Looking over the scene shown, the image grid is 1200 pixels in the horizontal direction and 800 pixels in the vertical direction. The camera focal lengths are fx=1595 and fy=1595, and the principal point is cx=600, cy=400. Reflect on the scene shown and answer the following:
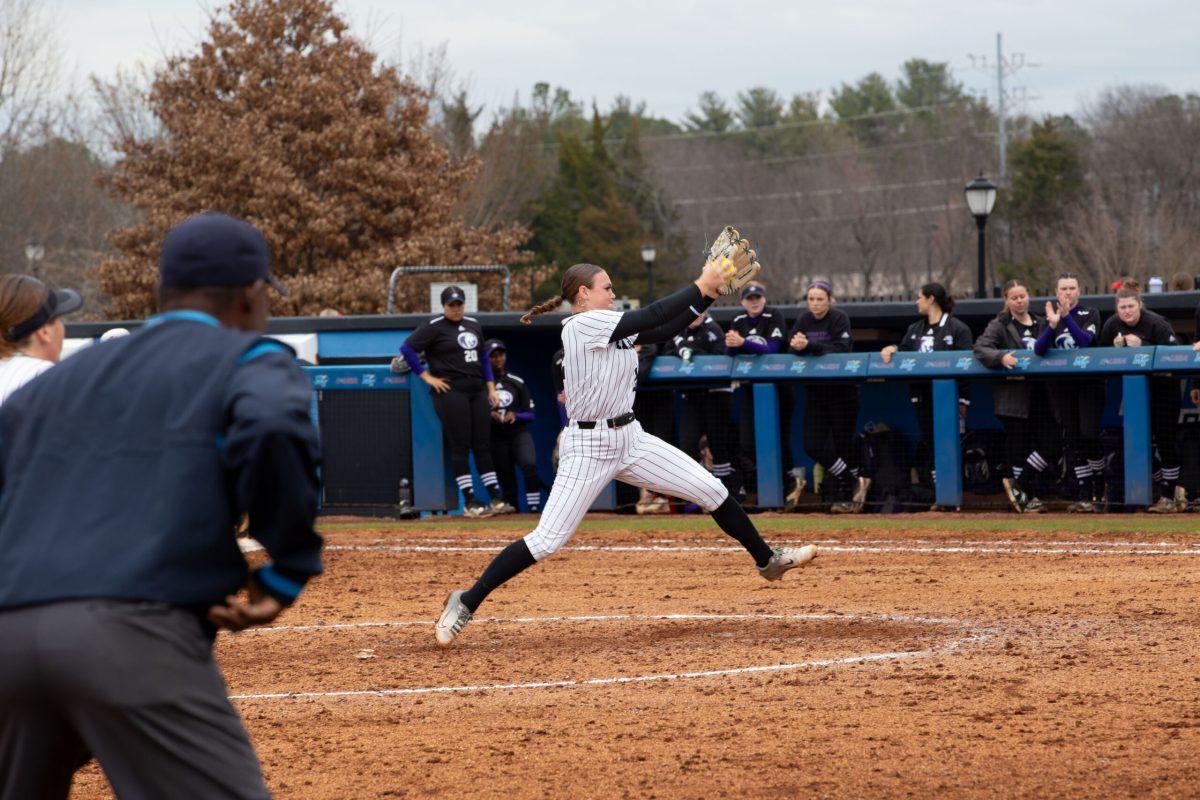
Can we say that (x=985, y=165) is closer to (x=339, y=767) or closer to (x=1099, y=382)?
(x=1099, y=382)

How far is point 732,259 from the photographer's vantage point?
309 inches

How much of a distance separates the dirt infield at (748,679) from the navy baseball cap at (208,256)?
8.74 ft

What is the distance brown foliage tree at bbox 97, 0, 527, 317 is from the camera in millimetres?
32938

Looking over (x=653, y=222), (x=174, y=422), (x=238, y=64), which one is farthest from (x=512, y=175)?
(x=174, y=422)

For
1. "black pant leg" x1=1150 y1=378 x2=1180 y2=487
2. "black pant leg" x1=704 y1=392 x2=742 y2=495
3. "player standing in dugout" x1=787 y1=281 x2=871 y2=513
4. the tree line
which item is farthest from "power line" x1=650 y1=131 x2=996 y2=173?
"black pant leg" x1=1150 y1=378 x2=1180 y2=487

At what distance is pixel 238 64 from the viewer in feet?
111

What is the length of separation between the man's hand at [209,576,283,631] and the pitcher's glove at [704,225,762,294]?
15.3 feet

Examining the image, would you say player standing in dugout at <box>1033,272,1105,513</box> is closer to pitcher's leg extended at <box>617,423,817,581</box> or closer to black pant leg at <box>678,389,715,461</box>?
black pant leg at <box>678,389,715,461</box>

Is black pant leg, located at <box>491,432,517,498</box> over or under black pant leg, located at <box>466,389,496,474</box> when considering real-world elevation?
under

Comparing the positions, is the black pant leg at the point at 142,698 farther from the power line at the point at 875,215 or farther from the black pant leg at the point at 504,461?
the power line at the point at 875,215

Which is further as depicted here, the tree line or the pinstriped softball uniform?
the tree line

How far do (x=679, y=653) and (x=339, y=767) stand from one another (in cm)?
247

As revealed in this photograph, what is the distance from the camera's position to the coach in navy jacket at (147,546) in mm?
2986

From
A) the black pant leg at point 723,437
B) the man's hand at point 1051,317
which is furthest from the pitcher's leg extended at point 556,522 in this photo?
the black pant leg at point 723,437
